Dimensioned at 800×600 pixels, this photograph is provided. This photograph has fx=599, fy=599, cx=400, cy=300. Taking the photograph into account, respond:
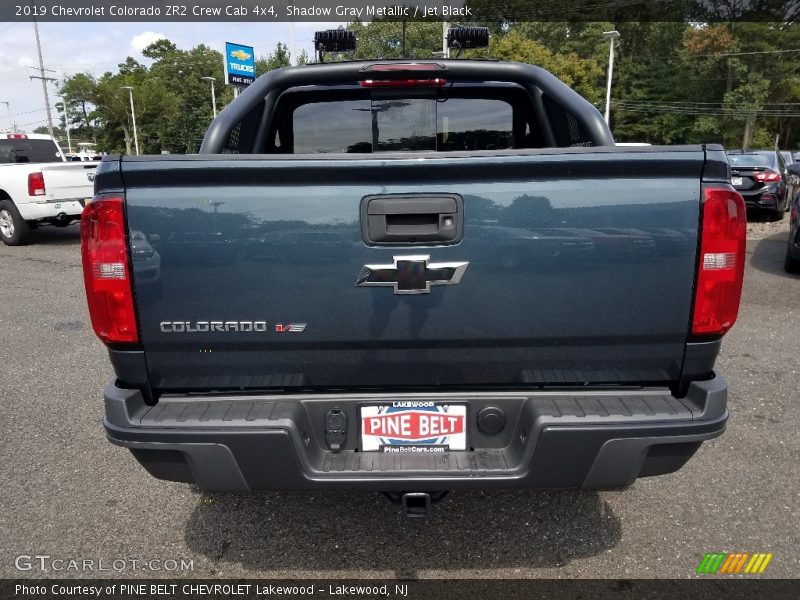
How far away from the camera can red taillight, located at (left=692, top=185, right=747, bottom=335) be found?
75.5 inches

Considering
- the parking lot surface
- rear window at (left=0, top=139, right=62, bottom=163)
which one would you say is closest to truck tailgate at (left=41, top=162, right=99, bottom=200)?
rear window at (left=0, top=139, right=62, bottom=163)

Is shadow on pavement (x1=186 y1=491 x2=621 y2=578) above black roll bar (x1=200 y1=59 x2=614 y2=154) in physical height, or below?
below

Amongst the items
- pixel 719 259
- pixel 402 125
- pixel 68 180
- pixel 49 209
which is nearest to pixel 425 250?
pixel 719 259

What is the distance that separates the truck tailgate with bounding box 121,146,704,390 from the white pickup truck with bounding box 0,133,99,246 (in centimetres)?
1004

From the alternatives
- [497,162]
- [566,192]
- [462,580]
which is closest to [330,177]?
[497,162]

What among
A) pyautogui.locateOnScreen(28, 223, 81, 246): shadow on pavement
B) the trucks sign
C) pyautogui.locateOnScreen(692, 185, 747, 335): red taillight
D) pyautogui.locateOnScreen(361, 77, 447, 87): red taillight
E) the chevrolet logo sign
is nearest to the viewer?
pyautogui.locateOnScreen(692, 185, 747, 335): red taillight

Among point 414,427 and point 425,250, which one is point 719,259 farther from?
point 414,427

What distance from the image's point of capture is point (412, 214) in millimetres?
1937

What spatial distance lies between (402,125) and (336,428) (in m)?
1.90

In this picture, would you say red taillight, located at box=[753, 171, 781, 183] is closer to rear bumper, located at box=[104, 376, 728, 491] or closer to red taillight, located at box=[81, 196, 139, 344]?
rear bumper, located at box=[104, 376, 728, 491]

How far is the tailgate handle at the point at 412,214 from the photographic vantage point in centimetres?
193

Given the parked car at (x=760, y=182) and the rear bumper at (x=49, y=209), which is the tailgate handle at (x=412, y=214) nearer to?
the rear bumper at (x=49, y=209)

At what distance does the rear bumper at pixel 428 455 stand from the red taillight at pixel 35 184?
33.5ft

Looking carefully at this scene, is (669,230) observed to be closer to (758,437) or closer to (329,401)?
(329,401)
